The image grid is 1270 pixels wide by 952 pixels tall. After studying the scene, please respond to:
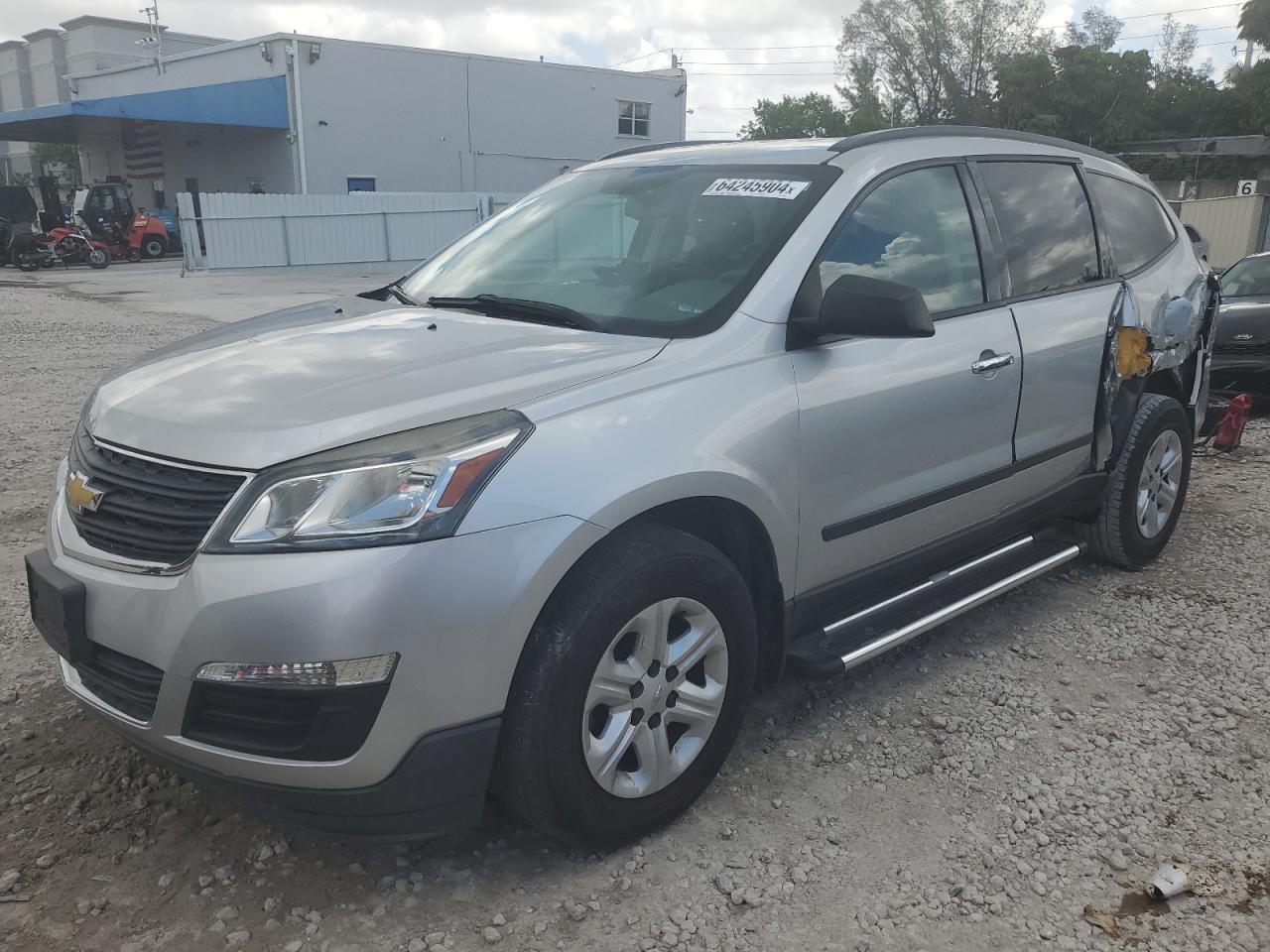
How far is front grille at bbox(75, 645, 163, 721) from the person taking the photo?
229 cm

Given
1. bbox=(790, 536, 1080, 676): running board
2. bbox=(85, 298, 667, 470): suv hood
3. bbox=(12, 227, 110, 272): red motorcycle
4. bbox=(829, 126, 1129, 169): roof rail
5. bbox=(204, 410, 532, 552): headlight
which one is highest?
bbox=(829, 126, 1129, 169): roof rail

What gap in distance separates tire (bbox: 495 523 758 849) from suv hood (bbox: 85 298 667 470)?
18.6 inches

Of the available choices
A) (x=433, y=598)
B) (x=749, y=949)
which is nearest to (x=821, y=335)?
(x=433, y=598)

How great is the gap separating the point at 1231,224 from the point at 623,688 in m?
25.9

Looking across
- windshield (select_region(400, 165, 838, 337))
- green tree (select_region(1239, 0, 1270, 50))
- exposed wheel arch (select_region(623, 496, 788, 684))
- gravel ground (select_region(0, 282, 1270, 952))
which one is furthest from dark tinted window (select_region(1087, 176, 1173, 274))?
green tree (select_region(1239, 0, 1270, 50))

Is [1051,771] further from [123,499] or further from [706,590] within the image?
[123,499]

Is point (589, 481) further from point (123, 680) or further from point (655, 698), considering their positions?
point (123, 680)

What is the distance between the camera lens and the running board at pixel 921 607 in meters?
3.05

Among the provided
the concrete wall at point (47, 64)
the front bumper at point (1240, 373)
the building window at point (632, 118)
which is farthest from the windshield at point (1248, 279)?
the concrete wall at point (47, 64)

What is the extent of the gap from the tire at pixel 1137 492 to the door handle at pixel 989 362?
3.80ft

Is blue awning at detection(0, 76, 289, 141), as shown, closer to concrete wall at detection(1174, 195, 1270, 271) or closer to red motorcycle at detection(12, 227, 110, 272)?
red motorcycle at detection(12, 227, 110, 272)

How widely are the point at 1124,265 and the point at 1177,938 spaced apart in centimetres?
291

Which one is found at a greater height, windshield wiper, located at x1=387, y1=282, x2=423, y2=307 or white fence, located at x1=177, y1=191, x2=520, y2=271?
windshield wiper, located at x1=387, y1=282, x2=423, y2=307

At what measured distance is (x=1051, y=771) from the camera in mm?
3088
